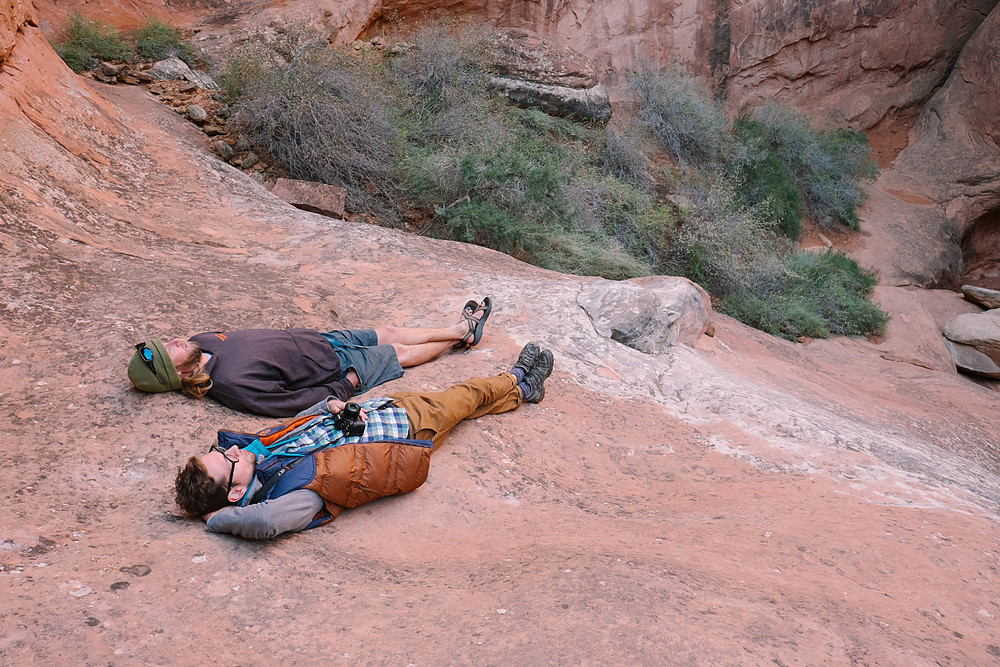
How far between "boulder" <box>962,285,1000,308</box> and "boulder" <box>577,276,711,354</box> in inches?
394

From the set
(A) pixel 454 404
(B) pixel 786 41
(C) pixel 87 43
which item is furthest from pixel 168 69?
(B) pixel 786 41

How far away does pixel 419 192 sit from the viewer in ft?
27.9

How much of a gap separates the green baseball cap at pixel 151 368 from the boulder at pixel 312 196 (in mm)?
4328

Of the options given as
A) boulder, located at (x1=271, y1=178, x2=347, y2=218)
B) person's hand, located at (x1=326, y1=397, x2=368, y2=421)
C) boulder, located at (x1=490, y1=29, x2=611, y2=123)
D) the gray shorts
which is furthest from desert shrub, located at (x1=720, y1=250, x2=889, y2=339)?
person's hand, located at (x1=326, y1=397, x2=368, y2=421)

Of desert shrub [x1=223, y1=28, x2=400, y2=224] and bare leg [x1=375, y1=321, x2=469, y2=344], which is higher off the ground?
desert shrub [x1=223, y1=28, x2=400, y2=224]

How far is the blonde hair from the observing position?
312 centimetres

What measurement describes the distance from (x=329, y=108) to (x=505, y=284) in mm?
4382

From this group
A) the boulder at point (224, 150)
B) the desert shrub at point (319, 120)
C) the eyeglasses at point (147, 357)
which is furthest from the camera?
the desert shrub at point (319, 120)

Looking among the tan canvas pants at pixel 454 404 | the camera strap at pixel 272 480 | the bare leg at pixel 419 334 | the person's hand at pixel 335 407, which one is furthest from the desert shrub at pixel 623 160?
the camera strap at pixel 272 480

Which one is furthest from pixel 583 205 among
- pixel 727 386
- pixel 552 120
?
pixel 727 386

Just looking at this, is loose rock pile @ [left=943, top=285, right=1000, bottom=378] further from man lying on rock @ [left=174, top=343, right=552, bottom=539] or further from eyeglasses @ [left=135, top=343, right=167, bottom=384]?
eyeglasses @ [left=135, top=343, right=167, bottom=384]

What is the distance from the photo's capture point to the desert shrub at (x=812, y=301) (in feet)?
33.0

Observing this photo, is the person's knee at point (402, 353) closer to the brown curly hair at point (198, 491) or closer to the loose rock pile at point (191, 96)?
the brown curly hair at point (198, 491)

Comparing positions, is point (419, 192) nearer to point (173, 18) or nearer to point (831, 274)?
point (173, 18)
